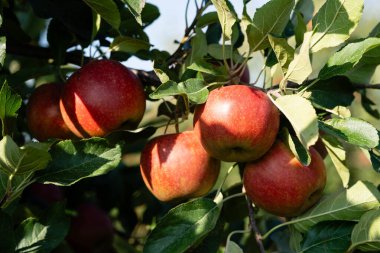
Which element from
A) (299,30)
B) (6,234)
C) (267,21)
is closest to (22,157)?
(6,234)

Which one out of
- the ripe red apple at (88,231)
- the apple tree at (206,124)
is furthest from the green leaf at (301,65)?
the ripe red apple at (88,231)

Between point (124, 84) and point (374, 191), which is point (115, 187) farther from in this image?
point (374, 191)

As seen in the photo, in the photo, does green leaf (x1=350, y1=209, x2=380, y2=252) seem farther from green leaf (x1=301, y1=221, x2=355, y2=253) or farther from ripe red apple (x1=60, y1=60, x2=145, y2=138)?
ripe red apple (x1=60, y1=60, x2=145, y2=138)

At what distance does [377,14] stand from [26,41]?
A: 427 cm

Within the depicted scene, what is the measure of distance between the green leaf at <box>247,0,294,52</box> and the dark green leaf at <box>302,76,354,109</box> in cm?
15

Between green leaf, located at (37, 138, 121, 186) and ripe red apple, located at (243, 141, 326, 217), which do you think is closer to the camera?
green leaf, located at (37, 138, 121, 186)

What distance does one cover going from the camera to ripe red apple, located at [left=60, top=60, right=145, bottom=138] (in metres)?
1.35

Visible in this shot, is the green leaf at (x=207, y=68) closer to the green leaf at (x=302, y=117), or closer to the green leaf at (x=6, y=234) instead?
the green leaf at (x=302, y=117)

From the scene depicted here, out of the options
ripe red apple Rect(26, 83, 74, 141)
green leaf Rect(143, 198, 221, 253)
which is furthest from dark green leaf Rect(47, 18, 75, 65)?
green leaf Rect(143, 198, 221, 253)

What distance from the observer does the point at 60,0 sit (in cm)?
152

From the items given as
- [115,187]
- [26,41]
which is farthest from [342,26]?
[115,187]

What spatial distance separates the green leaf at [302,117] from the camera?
106 cm

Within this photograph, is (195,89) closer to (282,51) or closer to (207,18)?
(282,51)

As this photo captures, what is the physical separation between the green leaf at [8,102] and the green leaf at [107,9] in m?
0.27
